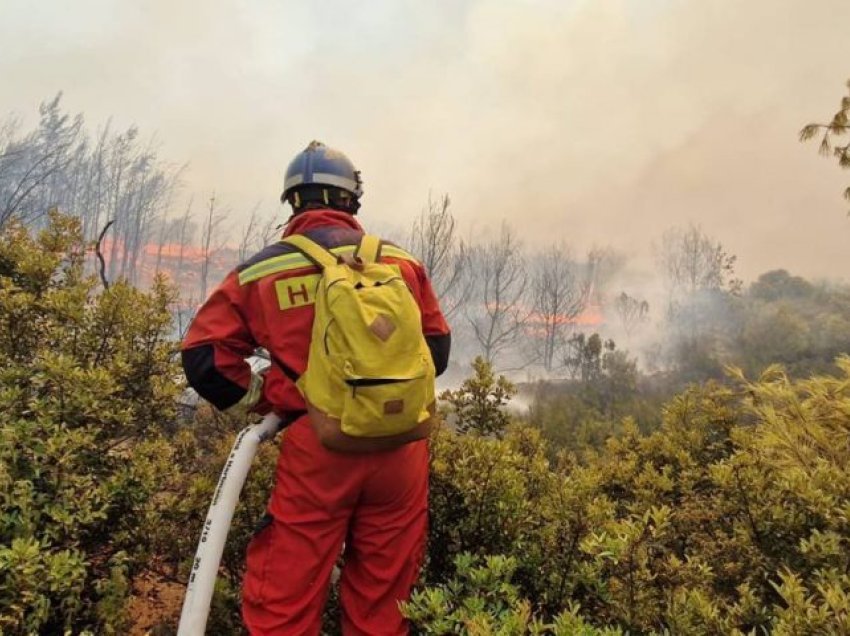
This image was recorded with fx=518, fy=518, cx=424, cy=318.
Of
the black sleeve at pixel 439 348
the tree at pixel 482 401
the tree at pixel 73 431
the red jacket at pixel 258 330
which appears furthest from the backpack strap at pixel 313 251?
the tree at pixel 482 401

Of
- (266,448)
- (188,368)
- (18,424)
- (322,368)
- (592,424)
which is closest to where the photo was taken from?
(322,368)

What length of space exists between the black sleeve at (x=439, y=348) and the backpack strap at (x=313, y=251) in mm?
576

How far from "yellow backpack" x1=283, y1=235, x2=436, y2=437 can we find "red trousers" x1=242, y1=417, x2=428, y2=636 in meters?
0.20

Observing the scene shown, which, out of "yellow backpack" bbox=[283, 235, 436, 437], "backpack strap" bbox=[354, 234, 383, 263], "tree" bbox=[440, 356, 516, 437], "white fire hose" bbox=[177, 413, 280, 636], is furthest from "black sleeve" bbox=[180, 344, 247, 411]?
"tree" bbox=[440, 356, 516, 437]

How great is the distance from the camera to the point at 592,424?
9.84 meters

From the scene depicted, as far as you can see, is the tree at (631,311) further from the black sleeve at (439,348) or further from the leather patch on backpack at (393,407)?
the leather patch on backpack at (393,407)

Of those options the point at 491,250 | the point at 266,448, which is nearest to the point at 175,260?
the point at 491,250

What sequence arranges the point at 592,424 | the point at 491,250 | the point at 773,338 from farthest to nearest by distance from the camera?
the point at 491,250, the point at 773,338, the point at 592,424

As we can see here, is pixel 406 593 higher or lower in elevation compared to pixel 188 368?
lower

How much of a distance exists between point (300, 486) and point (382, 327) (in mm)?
610

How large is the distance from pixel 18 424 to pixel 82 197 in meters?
41.9

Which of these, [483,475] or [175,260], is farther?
[175,260]

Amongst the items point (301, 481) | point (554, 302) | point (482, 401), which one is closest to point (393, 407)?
point (301, 481)

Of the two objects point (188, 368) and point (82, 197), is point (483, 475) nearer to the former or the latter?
point (188, 368)
